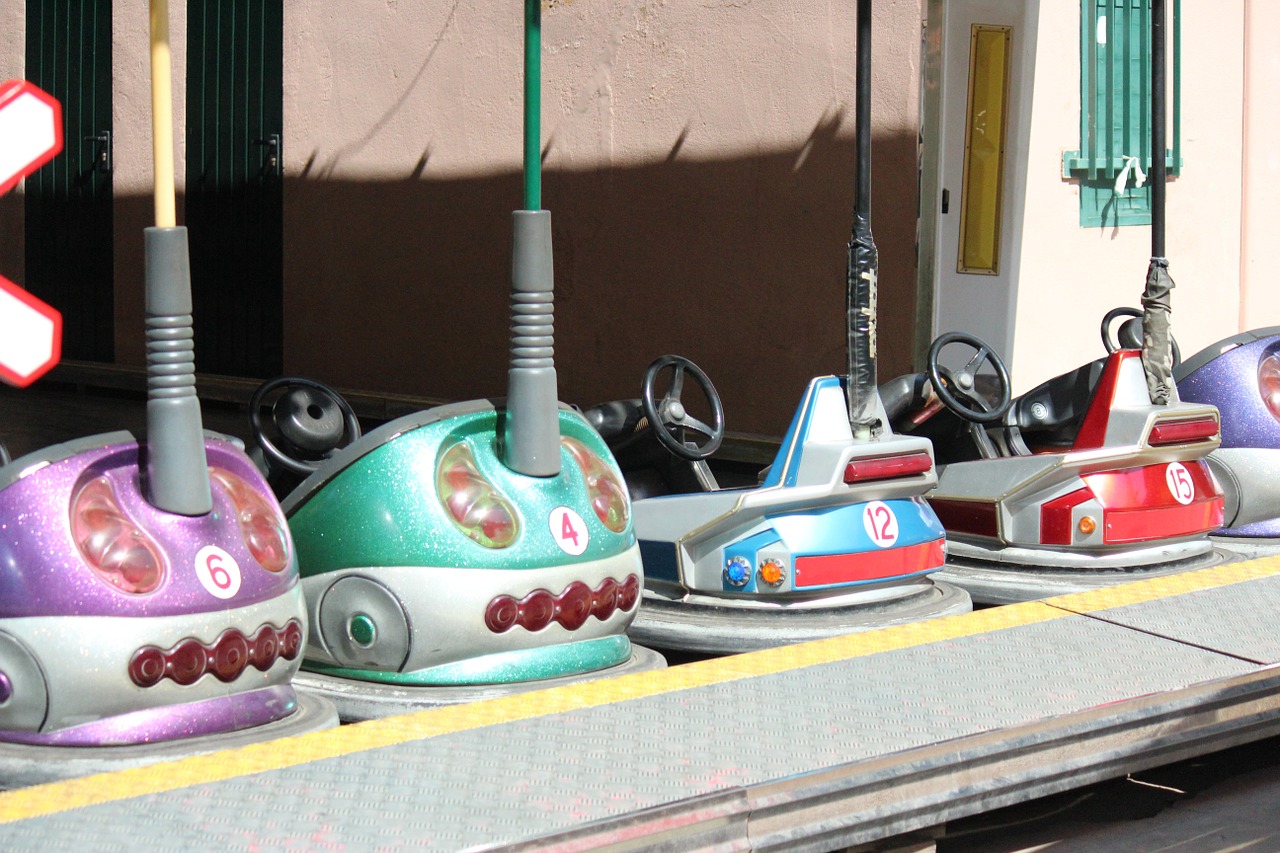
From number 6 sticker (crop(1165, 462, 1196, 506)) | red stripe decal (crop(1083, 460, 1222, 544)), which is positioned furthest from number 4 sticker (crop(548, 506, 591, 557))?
number 6 sticker (crop(1165, 462, 1196, 506))

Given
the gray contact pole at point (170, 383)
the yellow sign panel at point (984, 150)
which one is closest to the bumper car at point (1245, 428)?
the yellow sign panel at point (984, 150)

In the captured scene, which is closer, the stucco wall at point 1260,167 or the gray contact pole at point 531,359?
the gray contact pole at point 531,359

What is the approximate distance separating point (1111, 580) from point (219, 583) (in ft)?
8.58

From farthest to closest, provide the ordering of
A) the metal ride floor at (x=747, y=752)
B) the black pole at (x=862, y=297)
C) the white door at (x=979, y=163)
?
1. the white door at (x=979, y=163)
2. the black pole at (x=862, y=297)
3. the metal ride floor at (x=747, y=752)

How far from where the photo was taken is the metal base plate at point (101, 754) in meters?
2.86

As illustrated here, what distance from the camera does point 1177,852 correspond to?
331 centimetres

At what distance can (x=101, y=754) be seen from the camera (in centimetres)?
293

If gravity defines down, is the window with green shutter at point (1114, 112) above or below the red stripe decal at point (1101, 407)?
above

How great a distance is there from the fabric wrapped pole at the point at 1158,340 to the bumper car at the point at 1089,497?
32 millimetres

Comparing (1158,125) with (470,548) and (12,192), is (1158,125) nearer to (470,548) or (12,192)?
(470,548)

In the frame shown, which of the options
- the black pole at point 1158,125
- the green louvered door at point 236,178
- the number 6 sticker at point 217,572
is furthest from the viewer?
the green louvered door at point 236,178

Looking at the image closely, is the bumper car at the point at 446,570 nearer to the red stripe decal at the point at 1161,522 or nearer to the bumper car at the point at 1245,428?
the red stripe decal at the point at 1161,522

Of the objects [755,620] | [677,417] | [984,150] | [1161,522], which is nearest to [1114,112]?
[984,150]

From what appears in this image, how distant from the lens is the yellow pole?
9.93 feet
